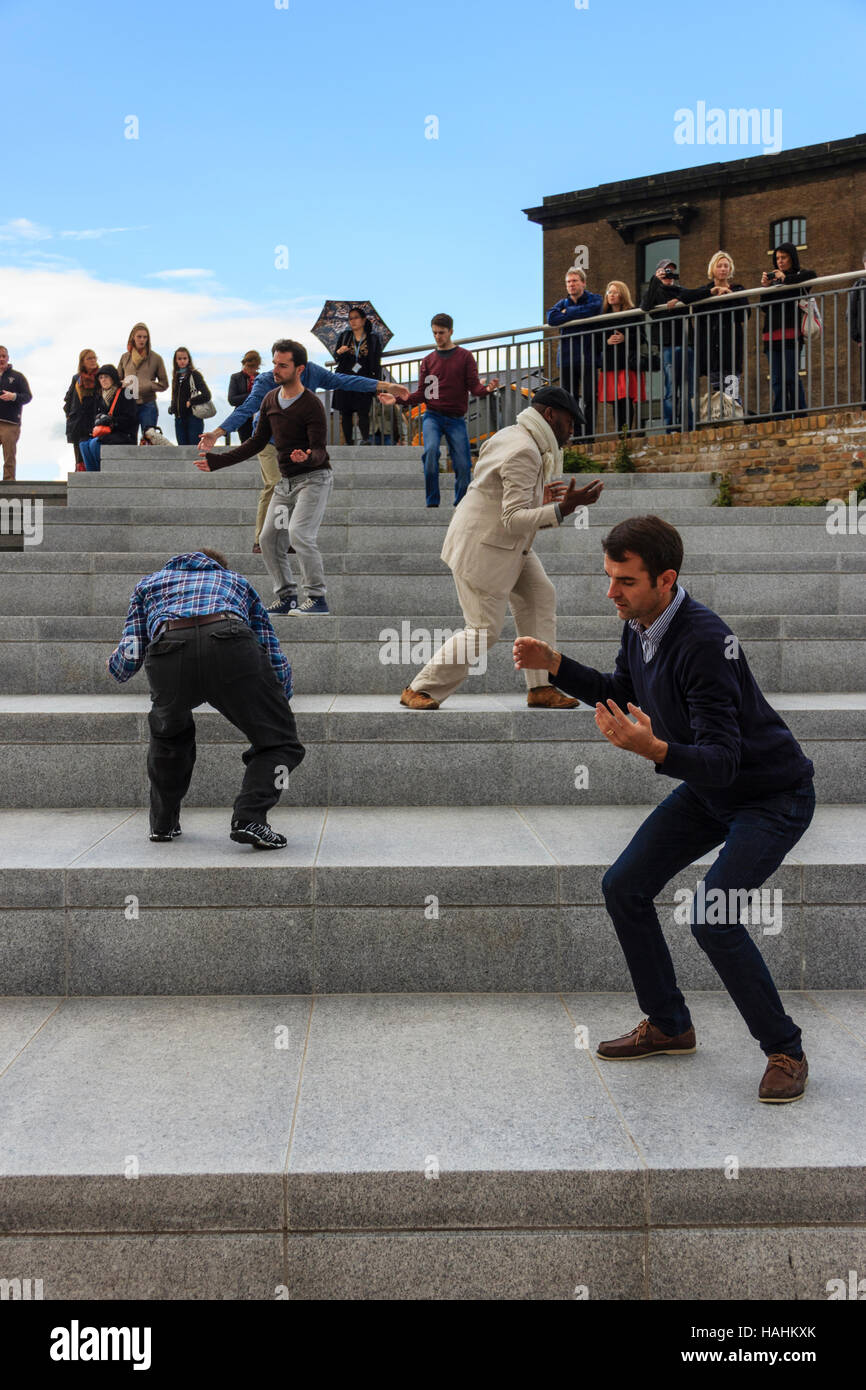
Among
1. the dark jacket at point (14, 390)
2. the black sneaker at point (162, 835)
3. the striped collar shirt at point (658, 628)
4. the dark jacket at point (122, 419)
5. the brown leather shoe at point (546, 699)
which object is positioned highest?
the dark jacket at point (14, 390)

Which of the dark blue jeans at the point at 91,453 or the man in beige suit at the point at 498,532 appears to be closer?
the man in beige suit at the point at 498,532

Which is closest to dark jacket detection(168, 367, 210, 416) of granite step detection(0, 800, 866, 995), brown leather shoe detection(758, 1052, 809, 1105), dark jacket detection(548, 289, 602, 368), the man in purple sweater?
the man in purple sweater

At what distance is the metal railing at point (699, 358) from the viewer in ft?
40.2

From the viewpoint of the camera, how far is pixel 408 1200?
2912 mm

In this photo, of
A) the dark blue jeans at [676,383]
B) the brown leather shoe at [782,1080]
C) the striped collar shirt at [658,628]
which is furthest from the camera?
the dark blue jeans at [676,383]

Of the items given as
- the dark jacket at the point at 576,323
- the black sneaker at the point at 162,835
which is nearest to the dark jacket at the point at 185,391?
the dark jacket at the point at 576,323

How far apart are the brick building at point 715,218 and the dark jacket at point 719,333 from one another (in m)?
19.9

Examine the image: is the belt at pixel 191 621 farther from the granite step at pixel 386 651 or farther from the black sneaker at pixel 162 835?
the granite step at pixel 386 651

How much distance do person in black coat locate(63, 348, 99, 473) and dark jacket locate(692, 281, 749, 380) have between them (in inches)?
302

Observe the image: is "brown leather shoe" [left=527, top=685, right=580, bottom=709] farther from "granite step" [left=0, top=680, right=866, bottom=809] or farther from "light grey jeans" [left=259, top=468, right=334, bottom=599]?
"light grey jeans" [left=259, top=468, right=334, bottom=599]

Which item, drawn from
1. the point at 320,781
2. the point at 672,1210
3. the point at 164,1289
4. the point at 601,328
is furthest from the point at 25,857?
the point at 601,328

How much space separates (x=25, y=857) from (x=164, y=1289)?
6.73 ft

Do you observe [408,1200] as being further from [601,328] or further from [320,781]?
[601,328]

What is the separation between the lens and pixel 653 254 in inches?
1315
